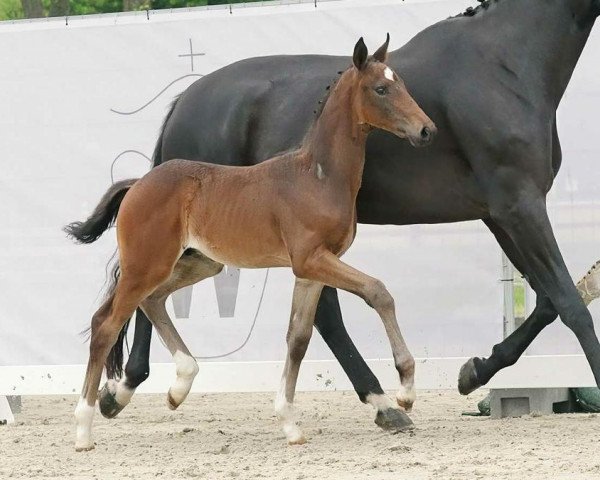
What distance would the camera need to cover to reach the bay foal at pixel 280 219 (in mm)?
5555

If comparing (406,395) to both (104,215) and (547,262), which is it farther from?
(104,215)

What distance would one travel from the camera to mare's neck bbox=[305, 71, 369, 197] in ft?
18.7

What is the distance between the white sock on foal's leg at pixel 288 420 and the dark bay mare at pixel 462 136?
527 millimetres

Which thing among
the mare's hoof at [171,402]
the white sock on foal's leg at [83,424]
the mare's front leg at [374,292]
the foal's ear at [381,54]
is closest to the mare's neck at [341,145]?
the foal's ear at [381,54]

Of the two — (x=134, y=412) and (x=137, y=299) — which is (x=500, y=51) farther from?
(x=134, y=412)

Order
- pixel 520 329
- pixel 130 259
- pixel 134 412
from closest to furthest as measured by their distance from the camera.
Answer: pixel 130 259 < pixel 520 329 < pixel 134 412

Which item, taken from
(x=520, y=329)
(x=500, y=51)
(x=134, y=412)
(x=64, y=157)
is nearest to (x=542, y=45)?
(x=500, y=51)

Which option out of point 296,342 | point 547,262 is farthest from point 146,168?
point 547,262

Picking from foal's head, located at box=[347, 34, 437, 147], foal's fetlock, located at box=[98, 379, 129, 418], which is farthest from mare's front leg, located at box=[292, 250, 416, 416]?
foal's fetlock, located at box=[98, 379, 129, 418]

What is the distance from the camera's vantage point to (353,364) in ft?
21.3

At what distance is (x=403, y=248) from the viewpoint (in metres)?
7.18

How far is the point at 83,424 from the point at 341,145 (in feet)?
5.44

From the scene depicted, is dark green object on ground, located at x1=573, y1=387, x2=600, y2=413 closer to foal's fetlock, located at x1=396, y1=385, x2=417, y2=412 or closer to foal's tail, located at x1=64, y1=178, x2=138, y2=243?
foal's fetlock, located at x1=396, y1=385, x2=417, y2=412

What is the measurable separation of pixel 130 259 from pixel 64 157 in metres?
1.80
